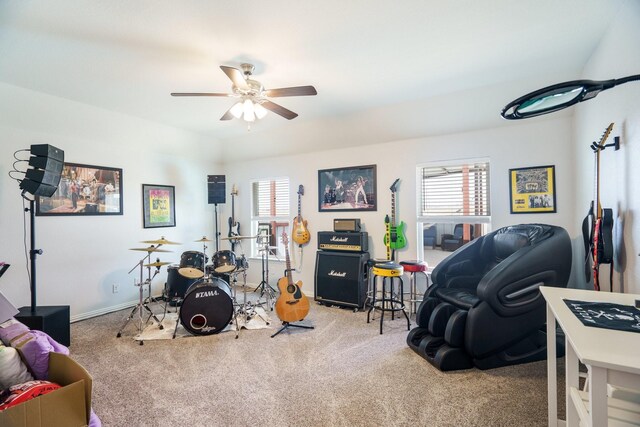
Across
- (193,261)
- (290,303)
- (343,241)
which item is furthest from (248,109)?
(343,241)

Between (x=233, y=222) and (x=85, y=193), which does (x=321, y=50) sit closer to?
(x=85, y=193)

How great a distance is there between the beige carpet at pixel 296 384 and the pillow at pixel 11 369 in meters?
0.64

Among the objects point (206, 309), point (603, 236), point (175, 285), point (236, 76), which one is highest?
point (236, 76)

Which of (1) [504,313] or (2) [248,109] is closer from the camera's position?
(1) [504,313]

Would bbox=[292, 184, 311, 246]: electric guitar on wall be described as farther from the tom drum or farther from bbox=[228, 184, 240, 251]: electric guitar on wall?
the tom drum

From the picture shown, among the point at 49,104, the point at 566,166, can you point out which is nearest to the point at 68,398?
the point at 49,104

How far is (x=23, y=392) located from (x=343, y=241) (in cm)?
325

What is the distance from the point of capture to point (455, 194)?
147 inches

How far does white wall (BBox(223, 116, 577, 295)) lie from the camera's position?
3.12 m

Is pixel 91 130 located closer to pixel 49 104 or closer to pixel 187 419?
pixel 49 104

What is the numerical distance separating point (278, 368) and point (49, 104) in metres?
3.72

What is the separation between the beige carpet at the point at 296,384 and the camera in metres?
1.83

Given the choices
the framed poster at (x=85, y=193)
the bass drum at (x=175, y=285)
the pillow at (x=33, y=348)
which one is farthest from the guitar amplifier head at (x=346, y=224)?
the pillow at (x=33, y=348)

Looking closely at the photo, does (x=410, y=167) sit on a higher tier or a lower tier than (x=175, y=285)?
higher
